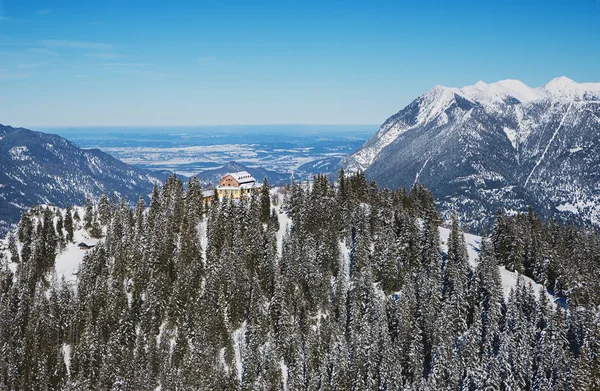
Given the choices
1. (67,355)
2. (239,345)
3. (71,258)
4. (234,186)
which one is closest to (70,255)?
(71,258)

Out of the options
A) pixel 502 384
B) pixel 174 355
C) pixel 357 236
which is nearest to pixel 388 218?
pixel 357 236

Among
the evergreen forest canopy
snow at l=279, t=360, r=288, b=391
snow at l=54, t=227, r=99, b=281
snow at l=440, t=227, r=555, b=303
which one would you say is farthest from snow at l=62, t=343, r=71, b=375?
snow at l=440, t=227, r=555, b=303

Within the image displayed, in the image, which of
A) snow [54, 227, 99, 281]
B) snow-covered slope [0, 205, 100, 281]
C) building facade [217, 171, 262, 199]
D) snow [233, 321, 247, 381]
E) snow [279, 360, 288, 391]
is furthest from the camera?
building facade [217, 171, 262, 199]

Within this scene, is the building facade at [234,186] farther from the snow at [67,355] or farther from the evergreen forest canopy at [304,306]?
the snow at [67,355]

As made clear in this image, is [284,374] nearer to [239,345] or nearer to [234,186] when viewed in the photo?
[239,345]

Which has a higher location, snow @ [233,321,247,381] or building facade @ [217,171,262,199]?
building facade @ [217,171,262,199]

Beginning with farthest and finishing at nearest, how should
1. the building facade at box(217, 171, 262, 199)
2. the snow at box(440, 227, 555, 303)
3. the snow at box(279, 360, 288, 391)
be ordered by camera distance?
1. the building facade at box(217, 171, 262, 199)
2. the snow at box(440, 227, 555, 303)
3. the snow at box(279, 360, 288, 391)

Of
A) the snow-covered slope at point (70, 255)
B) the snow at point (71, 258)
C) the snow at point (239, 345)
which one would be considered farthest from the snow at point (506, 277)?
the snow-covered slope at point (70, 255)

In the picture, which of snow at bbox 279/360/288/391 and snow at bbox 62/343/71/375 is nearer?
snow at bbox 279/360/288/391

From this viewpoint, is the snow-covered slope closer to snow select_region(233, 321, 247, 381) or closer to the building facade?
the building facade
